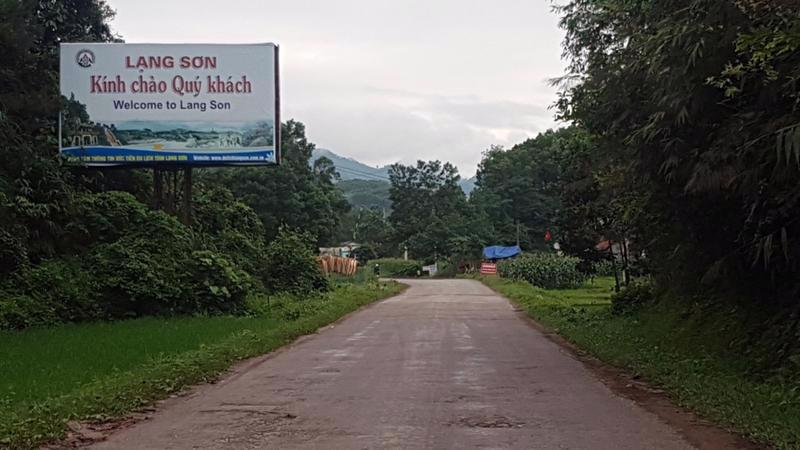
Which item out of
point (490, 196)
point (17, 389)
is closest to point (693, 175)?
point (17, 389)

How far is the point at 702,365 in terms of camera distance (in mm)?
12516

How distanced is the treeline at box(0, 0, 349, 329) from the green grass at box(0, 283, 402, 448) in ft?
4.58

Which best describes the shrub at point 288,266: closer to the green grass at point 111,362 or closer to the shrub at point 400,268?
the green grass at point 111,362

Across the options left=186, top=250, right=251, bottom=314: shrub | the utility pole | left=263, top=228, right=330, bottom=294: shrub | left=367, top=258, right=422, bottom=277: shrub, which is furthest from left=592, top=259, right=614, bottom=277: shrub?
left=367, top=258, right=422, bottom=277: shrub

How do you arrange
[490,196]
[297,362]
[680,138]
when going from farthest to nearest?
[490,196], [297,362], [680,138]

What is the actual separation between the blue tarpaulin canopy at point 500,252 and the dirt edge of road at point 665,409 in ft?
208

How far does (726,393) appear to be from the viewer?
1015 cm

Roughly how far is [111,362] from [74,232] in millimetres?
12285

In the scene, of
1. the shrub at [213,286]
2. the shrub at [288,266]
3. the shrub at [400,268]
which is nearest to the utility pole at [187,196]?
the shrub at [288,266]

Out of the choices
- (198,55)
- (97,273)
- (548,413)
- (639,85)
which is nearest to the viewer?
(548,413)

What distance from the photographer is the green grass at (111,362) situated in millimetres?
9281

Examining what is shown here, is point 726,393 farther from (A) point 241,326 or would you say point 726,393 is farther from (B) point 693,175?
(A) point 241,326

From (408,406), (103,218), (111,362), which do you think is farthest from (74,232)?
(408,406)

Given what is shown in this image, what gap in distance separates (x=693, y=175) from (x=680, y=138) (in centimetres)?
107
